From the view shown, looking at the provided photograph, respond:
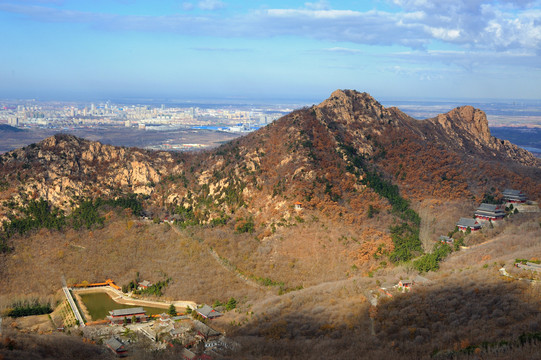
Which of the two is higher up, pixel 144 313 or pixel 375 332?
pixel 375 332

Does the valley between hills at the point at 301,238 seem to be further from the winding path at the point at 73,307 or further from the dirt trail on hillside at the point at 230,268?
the winding path at the point at 73,307

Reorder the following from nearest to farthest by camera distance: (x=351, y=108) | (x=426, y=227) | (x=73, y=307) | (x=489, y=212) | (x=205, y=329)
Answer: (x=205, y=329) → (x=73, y=307) → (x=489, y=212) → (x=426, y=227) → (x=351, y=108)

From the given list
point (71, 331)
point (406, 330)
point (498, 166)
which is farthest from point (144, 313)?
point (498, 166)

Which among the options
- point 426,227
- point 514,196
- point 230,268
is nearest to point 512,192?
point 514,196

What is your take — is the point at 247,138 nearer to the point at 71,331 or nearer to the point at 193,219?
the point at 193,219

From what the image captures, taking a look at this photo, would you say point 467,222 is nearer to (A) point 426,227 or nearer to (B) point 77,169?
(A) point 426,227

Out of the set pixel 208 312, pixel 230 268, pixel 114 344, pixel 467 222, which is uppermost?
pixel 467 222

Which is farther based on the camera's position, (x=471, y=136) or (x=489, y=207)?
(x=471, y=136)

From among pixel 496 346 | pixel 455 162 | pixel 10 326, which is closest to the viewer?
pixel 496 346

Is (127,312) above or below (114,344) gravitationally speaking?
below
